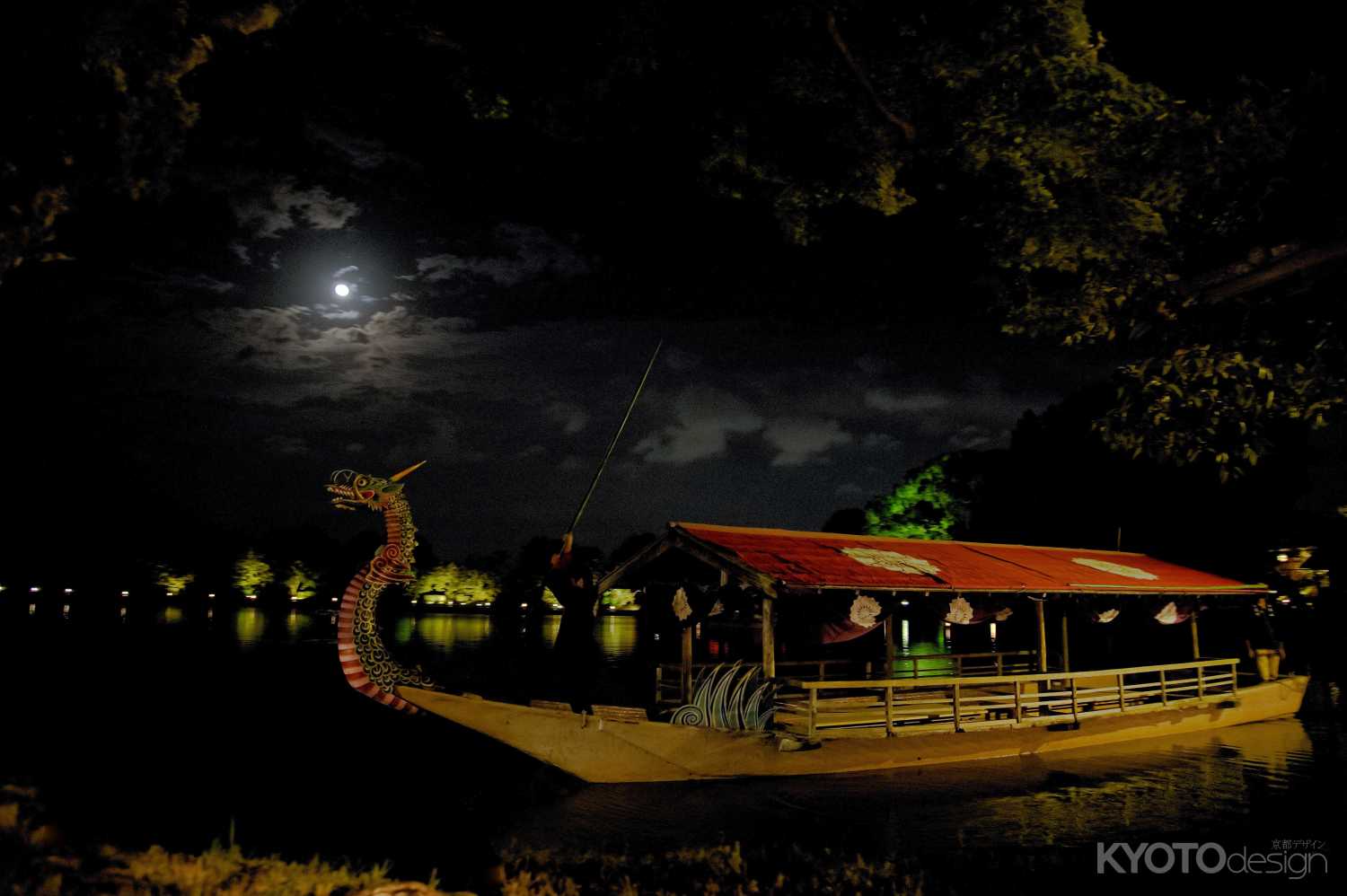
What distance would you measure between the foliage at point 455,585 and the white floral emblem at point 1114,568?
374ft

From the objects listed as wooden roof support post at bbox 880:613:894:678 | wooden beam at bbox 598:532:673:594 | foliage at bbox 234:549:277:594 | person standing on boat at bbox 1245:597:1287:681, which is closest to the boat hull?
wooden roof support post at bbox 880:613:894:678

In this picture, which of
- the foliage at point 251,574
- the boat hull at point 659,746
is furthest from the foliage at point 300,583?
the boat hull at point 659,746

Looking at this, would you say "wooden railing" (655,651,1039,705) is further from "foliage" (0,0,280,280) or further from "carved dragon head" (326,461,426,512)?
"foliage" (0,0,280,280)

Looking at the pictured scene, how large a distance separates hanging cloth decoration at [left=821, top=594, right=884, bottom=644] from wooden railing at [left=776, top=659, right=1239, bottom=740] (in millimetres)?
757

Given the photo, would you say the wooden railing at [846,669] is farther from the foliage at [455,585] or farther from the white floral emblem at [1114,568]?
the foliage at [455,585]

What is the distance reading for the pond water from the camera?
368 inches

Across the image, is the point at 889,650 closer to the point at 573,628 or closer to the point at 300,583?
the point at 573,628

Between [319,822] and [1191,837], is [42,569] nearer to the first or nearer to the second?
[319,822]

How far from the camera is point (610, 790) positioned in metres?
12.0

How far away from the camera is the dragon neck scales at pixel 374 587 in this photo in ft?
41.0

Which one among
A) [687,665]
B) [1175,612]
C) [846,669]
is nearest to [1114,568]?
[1175,612]

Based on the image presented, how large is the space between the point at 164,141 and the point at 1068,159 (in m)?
8.19

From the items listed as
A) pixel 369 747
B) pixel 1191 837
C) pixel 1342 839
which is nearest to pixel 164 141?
pixel 1191 837

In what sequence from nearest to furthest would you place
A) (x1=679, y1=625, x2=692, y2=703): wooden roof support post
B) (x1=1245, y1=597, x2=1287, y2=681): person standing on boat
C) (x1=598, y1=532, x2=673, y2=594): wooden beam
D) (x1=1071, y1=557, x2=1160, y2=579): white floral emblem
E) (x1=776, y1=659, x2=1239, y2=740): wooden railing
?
(x1=776, y1=659, x2=1239, y2=740): wooden railing, (x1=598, y1=532, x2=673, y2=594): wooden beam, (x1=679, y1=625, x2=692, y2=703): wooden roof support post, (x1=1071, y1=557, x2=1160, y2=579): white floral emblem, (x1=1245, y1=597, x2=1287, y2=681): person standing on boat
